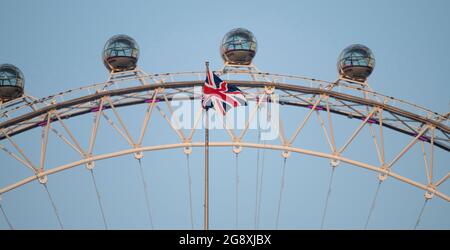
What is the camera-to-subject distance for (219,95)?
47.6 m

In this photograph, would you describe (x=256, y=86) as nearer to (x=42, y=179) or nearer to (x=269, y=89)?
(x=269, y=89)

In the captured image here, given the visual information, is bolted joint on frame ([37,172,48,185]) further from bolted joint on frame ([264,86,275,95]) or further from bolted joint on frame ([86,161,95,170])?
bolted joint on frame ([264,86,275,95])

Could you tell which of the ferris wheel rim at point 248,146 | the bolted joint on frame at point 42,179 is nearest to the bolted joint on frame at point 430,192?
the ferris wheel rim at point 248,146

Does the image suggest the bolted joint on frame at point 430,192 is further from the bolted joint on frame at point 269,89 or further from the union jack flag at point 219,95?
the union jack flag at point 219,95

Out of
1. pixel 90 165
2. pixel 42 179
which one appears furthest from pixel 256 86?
pixel 42 179

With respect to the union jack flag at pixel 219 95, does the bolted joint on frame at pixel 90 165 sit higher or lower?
lower

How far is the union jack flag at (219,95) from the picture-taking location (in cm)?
4728

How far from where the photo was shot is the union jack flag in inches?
1861

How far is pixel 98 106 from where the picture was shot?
52594mm

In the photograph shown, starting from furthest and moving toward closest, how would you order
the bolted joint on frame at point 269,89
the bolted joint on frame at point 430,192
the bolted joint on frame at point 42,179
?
the bolted joint on frame at point 269,89
the bolted joint on frame at point 430,192
the bolted joint on frame at point 42,179
